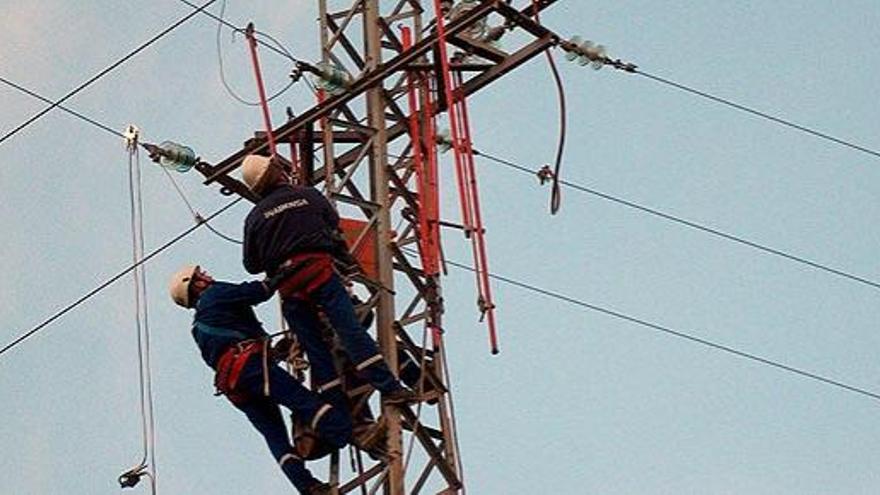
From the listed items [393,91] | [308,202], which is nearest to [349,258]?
[308,202]

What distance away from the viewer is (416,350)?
13.1 meters

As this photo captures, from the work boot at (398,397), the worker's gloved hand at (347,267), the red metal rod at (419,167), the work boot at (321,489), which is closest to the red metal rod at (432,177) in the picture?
the red metal rod at (419,167)

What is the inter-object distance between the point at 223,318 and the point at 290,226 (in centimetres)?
87

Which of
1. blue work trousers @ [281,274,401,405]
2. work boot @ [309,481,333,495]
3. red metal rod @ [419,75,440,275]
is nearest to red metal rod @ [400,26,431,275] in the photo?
red metal rod @ [419,75,440,275]

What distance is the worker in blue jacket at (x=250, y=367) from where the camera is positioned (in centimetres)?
1306

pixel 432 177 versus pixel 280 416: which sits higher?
pixel 432 177

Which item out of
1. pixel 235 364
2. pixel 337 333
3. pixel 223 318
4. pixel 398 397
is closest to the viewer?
pixel 398 397

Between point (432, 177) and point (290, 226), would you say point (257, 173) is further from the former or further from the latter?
point (432, 177)

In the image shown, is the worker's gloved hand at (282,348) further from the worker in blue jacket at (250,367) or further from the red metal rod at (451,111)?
the red metal rod at (451,111)

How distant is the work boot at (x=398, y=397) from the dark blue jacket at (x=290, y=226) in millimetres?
897

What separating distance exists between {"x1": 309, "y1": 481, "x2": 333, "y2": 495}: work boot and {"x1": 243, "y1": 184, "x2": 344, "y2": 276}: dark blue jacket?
1219mm

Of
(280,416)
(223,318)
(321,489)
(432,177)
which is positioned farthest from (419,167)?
(321,489)

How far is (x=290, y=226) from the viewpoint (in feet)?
42.2

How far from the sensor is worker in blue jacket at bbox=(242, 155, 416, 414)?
12617 mm
